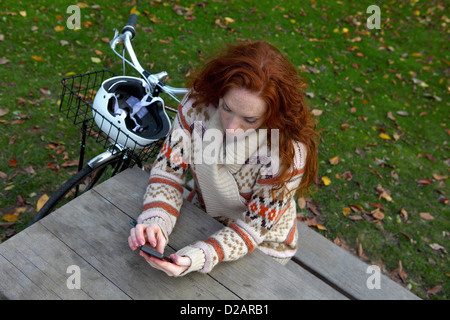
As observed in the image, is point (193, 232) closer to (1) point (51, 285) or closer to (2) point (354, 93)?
(1) point (51, 285)

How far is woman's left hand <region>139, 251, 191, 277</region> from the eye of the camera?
1430mm

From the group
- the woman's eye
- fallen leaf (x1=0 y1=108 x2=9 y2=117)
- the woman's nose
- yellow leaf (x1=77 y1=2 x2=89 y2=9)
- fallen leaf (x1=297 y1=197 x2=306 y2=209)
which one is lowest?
fallen leaf (x1=297 y1=197 x2=306 y2=209)

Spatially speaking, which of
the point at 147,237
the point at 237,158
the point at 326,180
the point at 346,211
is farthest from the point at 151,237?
the point at 326,180

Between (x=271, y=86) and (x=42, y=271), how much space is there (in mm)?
1229

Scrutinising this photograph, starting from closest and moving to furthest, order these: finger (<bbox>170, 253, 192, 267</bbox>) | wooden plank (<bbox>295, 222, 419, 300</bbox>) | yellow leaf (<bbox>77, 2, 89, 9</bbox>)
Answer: finger (<bbox>170, 253, 192, 267</bbox>), wooden plank (<bbox>295, 222, 419, 300</bbox>), yellow leaf (<bbox>77, 2, 89, 9</bbox>)

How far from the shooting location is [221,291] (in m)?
1.56

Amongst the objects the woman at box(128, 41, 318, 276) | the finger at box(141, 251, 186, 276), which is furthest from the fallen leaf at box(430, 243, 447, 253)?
the finger at box(141, 251, 186, 276)

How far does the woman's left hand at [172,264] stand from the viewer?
1430 millimetres

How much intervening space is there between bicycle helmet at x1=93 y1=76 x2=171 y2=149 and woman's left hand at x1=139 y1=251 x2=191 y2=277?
2.54 ft

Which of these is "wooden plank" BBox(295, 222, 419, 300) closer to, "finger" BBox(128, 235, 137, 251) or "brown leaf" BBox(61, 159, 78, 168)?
"finger" BBox(128, 235, 137, 251)

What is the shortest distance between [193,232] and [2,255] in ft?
2.78

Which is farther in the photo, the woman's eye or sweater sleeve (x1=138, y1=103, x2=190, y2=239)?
sweater sleeve (x1=138, y1=103, x2=190, y2=239)
